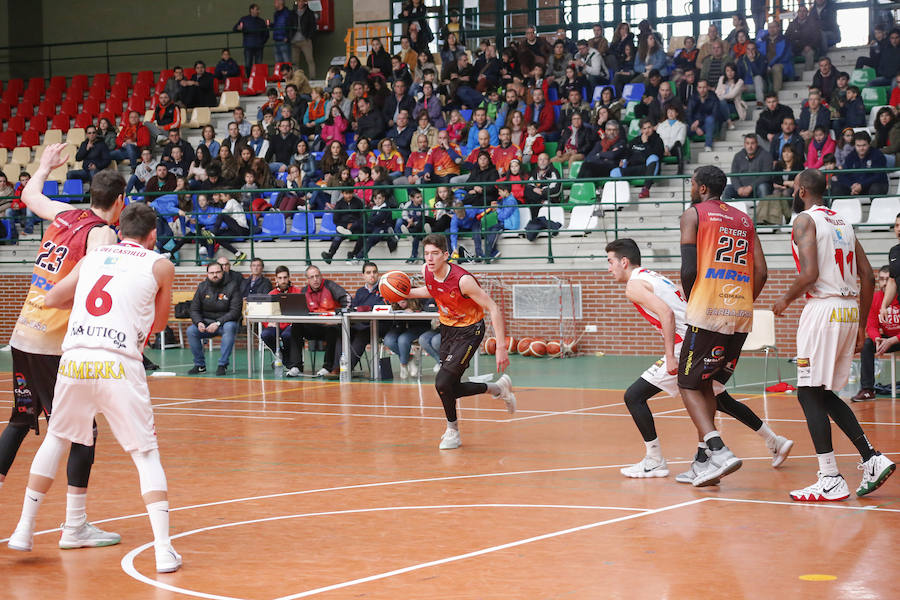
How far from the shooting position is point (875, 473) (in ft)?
24.3

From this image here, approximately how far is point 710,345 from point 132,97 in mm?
24991

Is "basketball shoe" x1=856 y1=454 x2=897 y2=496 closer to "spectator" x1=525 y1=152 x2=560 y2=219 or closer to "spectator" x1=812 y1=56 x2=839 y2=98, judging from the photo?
"spectator" x1=525 y1=152 x2=560 y2=219

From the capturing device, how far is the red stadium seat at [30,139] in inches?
1163

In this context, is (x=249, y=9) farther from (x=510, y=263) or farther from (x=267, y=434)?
(x=267, y=434)

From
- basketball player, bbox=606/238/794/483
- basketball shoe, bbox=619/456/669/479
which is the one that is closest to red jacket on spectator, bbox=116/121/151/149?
basketball player, bbox=606/238/794/483

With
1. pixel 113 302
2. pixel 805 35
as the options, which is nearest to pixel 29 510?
pixel 113 302

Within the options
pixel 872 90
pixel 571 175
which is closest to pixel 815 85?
pixel 872 90

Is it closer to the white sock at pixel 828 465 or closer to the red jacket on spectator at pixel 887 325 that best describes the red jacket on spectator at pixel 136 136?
the red jacket on spectator at pixel 887 325

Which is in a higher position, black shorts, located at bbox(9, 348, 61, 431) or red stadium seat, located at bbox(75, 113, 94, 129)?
red stadium seat, located at bbox(75, 113, 94, 129)

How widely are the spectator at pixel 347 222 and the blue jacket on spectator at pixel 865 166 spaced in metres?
8.31

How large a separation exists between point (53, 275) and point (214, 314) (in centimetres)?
1140

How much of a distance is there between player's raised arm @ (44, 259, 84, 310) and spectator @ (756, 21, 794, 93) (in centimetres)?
1820

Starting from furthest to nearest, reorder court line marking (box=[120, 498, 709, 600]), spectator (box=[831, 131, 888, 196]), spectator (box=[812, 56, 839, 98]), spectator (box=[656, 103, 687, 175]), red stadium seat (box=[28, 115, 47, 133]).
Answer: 1. red stadium seat (box=[28, 115, 47, 133])
2. spectator (box=[812, 56, 839, 98])
3. spectator (box=[656, 103, 687, 175])
4. spectator (box=[831, 131, 888, 196])
5. court line marking (box=[120, 498, 709, 600])

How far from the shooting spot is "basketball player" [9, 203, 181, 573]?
5.88 metres
